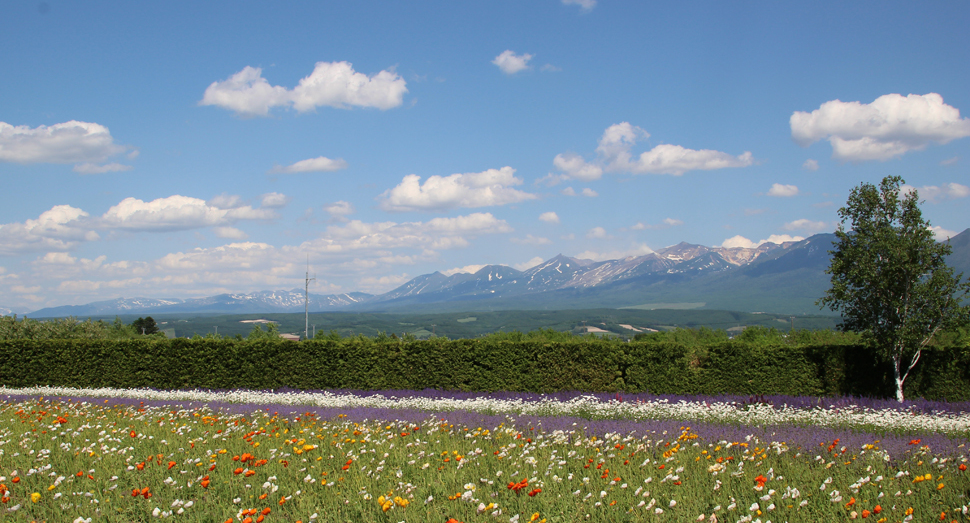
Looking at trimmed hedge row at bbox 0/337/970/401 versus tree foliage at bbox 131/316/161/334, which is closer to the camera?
trimmed hedge row at bbox 0/337/970/401

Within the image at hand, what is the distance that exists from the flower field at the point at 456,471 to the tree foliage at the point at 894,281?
211 inches

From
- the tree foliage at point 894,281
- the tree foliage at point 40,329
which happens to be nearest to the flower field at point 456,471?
the tree foliage at point 894,281

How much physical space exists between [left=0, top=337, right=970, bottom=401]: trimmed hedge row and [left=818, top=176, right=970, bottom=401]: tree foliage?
1110mm

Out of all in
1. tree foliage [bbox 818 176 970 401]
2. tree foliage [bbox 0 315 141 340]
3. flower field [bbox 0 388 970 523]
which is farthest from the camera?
tree foliage [bbox 0 315 141 340]

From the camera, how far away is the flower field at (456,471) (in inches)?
225

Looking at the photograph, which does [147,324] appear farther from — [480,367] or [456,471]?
[456,471]

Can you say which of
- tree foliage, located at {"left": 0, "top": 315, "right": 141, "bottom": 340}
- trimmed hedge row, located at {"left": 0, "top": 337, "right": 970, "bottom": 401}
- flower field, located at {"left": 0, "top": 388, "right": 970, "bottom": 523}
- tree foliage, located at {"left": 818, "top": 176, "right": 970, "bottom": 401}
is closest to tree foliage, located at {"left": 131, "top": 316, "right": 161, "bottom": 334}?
tree foliage, located at {"left": 0, "top": 315, "right": 141, "bottom": 340}

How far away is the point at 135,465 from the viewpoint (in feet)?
24.2

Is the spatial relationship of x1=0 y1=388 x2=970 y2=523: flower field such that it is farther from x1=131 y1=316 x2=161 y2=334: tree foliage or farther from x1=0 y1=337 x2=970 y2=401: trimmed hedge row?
x1=131 y1=316 x2=161 y2=334: tree foliage

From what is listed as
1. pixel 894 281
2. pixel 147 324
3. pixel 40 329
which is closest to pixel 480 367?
pixel 894 281

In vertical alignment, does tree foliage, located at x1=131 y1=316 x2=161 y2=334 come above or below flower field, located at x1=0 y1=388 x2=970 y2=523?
below

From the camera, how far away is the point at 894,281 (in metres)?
16.8

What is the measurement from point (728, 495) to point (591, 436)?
11.6 ft

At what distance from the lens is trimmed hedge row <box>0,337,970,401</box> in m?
18.0
